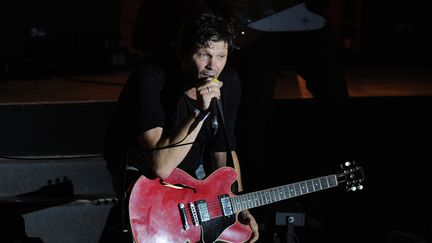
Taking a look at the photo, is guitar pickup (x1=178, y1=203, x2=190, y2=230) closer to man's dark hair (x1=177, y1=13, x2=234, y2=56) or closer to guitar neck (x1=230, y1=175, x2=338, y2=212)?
guitar neck (x1=230, y1=175, x2=338, y2=212)

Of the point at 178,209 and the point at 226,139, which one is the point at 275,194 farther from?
the point at 178,209

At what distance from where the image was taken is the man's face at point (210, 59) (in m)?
2.86

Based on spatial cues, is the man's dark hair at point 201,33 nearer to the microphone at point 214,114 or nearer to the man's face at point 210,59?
the man's face at point 210,59

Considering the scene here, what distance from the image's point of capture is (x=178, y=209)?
9.78 feet

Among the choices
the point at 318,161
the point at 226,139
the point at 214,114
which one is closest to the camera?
the point at 214,114

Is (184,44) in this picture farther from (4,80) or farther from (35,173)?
(4,80)

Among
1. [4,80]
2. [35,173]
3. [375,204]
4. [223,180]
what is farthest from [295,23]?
[4,80]

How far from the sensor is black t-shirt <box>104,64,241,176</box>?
2.95m

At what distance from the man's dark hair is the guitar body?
1.81 ft

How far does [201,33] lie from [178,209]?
2.53 feet

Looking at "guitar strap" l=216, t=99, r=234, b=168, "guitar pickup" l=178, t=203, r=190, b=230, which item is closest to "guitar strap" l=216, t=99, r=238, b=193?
"guitar strap" l=216, t=99, r=234, b=168

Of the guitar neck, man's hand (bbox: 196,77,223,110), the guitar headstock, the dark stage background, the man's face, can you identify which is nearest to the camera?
man's hand (bbox: 196,77,223,110)

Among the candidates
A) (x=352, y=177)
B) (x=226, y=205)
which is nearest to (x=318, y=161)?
(x=352, y=177)

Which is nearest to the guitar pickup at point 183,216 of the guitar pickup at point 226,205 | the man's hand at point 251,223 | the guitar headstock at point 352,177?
the guitar pickup at point 226,205
